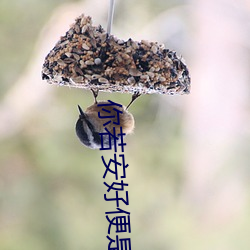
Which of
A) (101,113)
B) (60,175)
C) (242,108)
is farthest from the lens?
(60,175)

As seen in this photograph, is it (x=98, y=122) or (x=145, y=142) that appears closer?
(x=98, y=122)

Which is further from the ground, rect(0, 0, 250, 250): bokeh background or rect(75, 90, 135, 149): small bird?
rect(0, 0, 250, 250): bokeh background

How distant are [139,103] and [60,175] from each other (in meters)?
0.47

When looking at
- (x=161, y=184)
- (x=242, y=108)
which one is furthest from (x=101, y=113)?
(x=161, y=184)

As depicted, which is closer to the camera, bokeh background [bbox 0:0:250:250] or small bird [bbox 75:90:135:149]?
small bird [bbox 75:90:135:149]

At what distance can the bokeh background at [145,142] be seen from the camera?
7.50ft

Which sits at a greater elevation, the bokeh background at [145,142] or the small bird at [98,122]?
the bokeh background at [145,142]

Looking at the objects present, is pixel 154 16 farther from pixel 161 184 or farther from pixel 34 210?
pixel 34 210

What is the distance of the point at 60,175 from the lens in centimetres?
249

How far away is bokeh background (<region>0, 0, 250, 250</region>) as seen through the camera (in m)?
2.29

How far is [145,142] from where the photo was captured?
2.53 meters

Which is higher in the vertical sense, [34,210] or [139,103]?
[139,103]

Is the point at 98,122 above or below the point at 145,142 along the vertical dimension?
below

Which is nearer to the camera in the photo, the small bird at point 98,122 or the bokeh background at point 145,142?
the small bird at point 98,122
